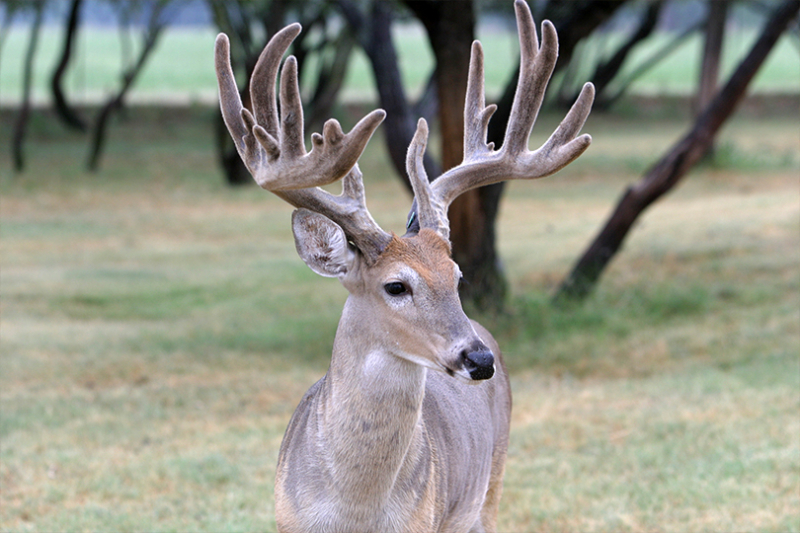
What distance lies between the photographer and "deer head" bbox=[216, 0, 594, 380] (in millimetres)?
2967

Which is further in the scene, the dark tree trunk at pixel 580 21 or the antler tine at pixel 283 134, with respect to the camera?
the dark tree trunk at pixel 580 21

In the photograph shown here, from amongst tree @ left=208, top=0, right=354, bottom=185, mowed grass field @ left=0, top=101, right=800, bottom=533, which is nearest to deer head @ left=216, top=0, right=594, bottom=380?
mowed grass field @ left=0, top=101, right=800, bottom=533

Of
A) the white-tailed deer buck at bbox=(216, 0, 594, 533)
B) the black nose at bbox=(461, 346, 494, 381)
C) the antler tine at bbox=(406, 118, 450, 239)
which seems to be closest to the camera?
the black nose at bbox=(461, 346, 494, 381)

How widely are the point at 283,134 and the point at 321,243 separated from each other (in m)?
0.38

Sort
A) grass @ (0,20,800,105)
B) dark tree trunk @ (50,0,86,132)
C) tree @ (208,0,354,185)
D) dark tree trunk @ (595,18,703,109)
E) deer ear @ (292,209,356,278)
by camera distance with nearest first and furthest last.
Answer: deer ear @ (292,209,356,278)
tree @ (208,0,354,185)
dark tree trunk @ (595,18,703,109)
dark tree trunk @ (50,0,86,132)
grass @ (0,20,800,105)

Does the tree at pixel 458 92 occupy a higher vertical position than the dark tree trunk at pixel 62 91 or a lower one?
higher

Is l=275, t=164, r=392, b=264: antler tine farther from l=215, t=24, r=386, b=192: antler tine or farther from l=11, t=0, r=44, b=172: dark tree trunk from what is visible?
l=11, t=0, r=44, b=172: dark tree trunk

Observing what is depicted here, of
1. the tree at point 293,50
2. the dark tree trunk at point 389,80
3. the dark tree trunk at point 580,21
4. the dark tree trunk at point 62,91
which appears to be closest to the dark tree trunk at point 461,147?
the dark tree trunk at point 389,80

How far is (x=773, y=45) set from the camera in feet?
28.1

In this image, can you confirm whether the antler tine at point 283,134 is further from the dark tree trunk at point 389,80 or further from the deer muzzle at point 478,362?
the dark tree trunk at point 389,80

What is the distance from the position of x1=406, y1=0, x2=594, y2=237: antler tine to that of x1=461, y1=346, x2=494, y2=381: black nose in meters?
0.74

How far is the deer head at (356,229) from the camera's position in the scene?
117 inches

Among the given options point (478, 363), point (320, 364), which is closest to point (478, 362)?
point (478, 363)

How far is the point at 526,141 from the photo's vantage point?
12.2 ft
